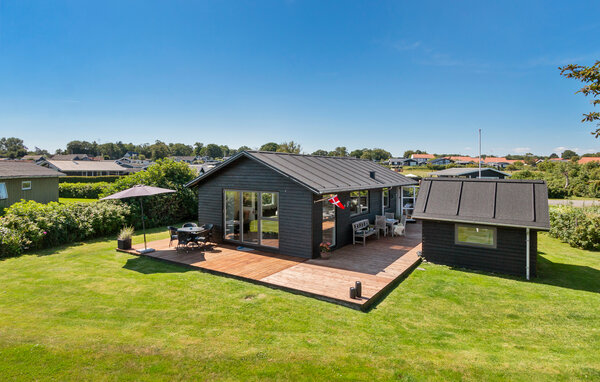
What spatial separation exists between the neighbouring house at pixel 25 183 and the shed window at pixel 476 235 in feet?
81.5

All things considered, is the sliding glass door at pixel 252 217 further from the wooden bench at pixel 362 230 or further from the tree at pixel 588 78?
the tree at pixel 588 78

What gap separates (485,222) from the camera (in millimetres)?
8008

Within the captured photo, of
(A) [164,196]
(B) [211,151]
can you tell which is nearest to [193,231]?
(A) [164,196]

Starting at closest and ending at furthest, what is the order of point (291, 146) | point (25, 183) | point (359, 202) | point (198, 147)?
point (359, 202) → point (25, 183) → point (291, 146) → point (198, 147)

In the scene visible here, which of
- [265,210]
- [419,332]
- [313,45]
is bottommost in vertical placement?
[419,332]

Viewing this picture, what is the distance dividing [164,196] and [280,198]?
29.6 feet

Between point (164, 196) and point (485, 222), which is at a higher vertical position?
point (164, 196)

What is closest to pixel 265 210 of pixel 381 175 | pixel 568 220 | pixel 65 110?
pixel 381 175

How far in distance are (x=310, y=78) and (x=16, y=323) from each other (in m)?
22.9

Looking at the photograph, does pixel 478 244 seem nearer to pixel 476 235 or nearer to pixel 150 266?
pixel 476 235

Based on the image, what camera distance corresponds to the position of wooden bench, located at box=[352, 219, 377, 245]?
1110 centimetres

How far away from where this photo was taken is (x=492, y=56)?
19375 mm

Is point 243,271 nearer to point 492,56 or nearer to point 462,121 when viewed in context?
point 492,56

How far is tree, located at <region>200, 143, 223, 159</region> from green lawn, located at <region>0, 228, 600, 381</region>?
151 meters
